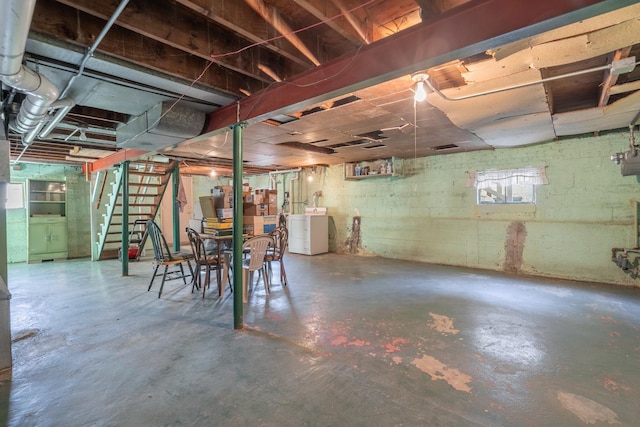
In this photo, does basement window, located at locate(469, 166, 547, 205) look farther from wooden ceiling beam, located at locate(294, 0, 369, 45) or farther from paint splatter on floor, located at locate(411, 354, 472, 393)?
wooden ceiling beam, located at locate(294, 0, 369, 45)

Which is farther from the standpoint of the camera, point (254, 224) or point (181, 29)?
point (254, 224)

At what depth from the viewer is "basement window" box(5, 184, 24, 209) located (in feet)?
21.7

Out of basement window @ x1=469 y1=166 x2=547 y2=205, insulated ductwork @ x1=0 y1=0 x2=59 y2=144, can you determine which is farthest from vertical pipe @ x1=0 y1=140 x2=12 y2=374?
basement window @ x1=469 y1=166 x2=547 y2=205

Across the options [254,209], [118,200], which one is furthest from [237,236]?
[118,200]

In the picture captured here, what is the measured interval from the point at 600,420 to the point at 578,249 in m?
4.09

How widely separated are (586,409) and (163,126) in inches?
166

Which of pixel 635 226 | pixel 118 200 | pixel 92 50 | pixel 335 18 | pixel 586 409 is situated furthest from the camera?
pixel 118 200

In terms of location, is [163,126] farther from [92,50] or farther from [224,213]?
[224,213]

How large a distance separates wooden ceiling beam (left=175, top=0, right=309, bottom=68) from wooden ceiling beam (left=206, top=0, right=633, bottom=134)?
0.43 metres

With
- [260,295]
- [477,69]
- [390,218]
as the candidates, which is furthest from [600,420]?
[390,218]

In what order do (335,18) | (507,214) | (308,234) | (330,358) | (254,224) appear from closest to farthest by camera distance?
(335,18), (330,358), (254,224), (507,214), (308,234)

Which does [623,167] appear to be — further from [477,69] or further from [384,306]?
[384,306]

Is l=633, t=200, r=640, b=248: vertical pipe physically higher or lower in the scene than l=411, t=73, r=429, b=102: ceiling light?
lower

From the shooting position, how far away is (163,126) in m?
3.23
